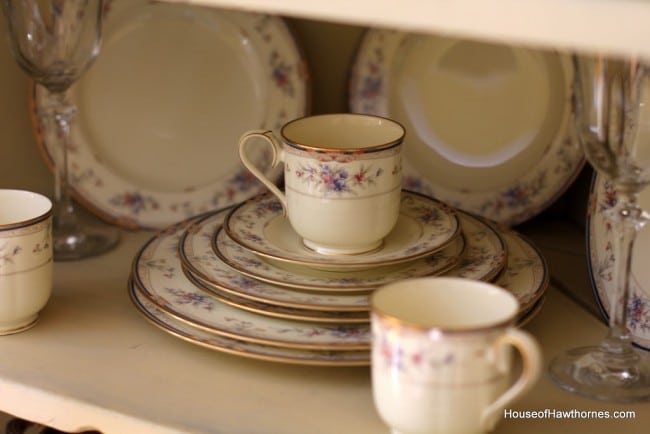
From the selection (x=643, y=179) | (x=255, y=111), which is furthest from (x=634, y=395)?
(x=255, y=111)

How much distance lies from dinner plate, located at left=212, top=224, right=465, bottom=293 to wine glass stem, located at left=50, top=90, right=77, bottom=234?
205 mm

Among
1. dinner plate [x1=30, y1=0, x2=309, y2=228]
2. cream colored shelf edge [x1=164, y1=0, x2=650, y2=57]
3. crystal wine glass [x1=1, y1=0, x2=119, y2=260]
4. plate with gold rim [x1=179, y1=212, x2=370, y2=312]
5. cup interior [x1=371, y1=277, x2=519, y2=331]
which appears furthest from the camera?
dinner plate [x1=30, y1=0, x2=309, y2=228]

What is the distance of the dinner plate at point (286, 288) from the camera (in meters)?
0.69

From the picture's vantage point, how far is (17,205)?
2.53 feet

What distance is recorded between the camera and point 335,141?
78 centimetres

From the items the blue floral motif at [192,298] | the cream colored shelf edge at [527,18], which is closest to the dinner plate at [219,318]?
the blue floral motif at [192,298]

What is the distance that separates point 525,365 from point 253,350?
199mm

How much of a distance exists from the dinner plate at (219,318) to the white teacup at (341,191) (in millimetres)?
66

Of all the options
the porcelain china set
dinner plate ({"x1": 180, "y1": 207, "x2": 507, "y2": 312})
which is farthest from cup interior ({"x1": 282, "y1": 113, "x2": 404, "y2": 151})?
dinner plate ({"x1": 180, "y1": 207, "x2": 507, "y2": 312})

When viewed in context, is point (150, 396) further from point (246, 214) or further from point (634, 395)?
point (634, 395)

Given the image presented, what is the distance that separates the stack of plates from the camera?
2.21 ft

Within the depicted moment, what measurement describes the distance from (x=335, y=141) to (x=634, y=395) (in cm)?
28

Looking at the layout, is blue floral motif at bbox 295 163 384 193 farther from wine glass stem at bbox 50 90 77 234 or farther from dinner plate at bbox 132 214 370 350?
wine glass stem at bbox 50 90 77 234

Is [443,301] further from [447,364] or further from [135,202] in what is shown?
[135,202]
